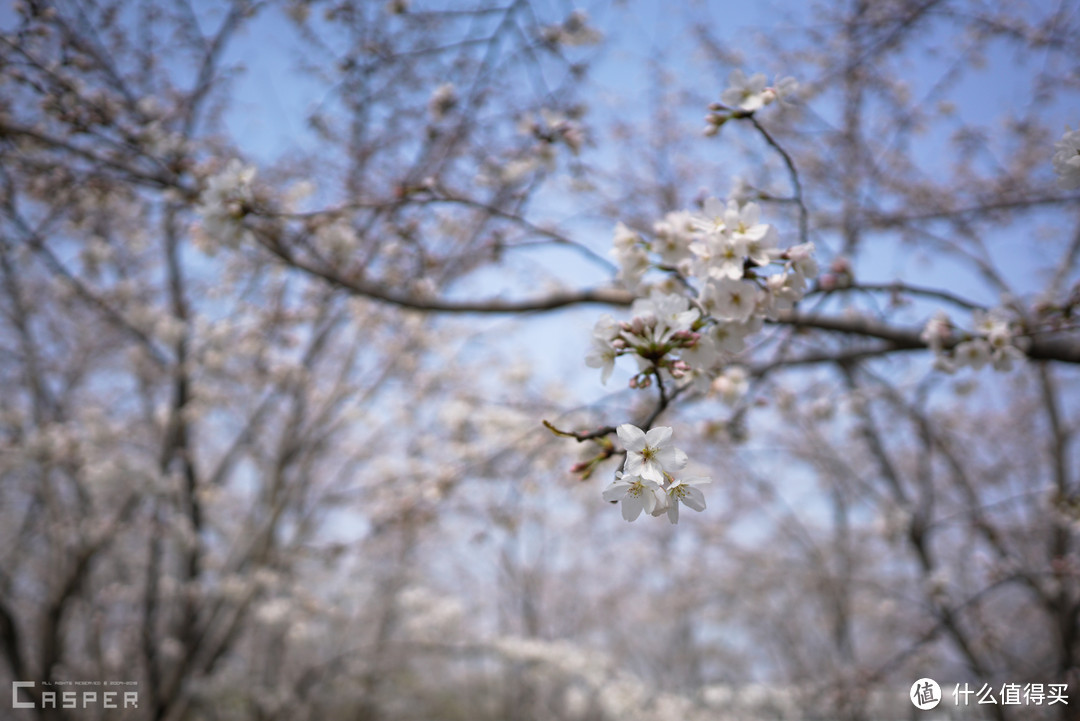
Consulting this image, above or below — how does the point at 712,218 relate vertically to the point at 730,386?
above

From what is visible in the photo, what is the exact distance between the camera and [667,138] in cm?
683

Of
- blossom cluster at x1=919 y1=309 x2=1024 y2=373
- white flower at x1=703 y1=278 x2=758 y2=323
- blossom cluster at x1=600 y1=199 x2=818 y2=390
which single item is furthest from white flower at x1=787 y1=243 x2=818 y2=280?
blossom cluster at x1=919 y1=309 x2=1024 y2=373

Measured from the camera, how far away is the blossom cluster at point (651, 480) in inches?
41.3

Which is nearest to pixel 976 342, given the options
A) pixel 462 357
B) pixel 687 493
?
pixel 687 493

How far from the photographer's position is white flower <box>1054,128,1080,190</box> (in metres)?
1.30

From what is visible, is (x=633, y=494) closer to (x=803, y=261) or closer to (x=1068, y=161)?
(x=803, y=261)

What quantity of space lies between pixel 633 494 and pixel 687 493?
0.12 metres

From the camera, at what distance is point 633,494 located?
1.11 metres

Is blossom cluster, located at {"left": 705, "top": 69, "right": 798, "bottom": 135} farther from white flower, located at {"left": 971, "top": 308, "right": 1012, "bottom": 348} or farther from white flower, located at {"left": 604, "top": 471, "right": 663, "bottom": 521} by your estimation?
white flower, located at {"left": 604, "top": 471, "right": 663, "bottom": 521}

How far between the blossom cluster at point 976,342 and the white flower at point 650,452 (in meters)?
1.33

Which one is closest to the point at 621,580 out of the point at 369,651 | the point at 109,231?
the point at 369,651

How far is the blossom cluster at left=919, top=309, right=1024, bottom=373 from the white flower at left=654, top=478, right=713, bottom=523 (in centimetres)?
128

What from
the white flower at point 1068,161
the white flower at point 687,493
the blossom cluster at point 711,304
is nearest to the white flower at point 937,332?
the white flower at point 1068,161

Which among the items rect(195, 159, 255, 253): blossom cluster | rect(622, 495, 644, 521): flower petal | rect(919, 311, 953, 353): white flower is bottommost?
rect(622, 495, 644, 521): flower petal
